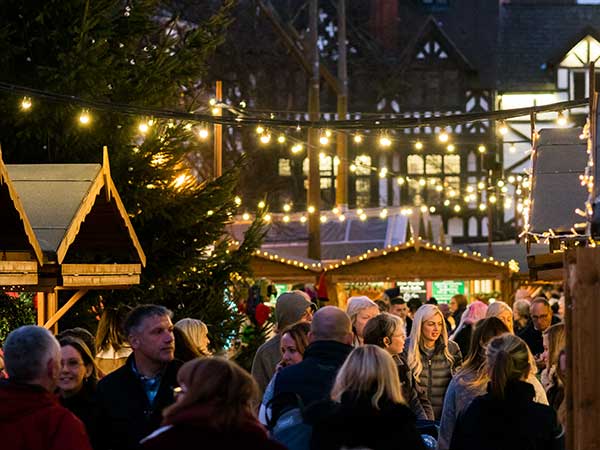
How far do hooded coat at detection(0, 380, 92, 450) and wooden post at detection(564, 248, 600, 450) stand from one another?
2.30 m

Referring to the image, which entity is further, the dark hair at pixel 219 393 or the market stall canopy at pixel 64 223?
the market stall canopy at pixel 64 223

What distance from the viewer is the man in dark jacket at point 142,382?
819 centimetres

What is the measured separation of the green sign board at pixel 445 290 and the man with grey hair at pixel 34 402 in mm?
27797

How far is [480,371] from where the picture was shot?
9.70 m

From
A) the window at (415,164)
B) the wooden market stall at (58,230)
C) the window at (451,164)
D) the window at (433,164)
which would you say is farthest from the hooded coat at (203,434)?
the window at (433,164)

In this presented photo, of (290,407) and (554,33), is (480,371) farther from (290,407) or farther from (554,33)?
(554,33)

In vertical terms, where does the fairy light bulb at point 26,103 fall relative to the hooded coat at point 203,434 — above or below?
above

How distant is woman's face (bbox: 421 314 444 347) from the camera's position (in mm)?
12125

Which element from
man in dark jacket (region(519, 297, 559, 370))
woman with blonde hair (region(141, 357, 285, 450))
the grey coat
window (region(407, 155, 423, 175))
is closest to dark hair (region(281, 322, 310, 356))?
the grey coat

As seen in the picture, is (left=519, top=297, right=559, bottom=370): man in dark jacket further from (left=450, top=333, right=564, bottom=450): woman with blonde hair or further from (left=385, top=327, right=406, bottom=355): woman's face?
(left=450, top=333, right=564, bottom=450): woman with blonde hair

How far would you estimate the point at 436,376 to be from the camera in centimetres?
1207

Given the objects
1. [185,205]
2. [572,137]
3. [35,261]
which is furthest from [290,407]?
[185,205]

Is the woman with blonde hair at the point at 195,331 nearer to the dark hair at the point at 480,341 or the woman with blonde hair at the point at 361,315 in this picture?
the dark hair at the point at 480,341

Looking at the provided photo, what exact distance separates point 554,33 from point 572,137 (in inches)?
2023
